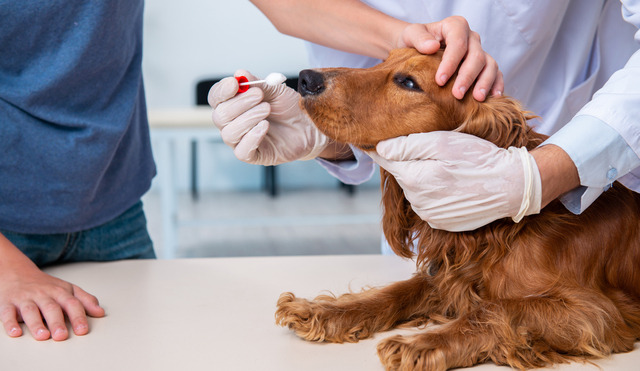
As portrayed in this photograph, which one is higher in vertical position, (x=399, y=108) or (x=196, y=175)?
(x=399, y=108)

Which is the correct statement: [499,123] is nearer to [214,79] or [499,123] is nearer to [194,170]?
[214,79]

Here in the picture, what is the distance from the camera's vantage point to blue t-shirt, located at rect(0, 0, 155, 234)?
53.4 inches

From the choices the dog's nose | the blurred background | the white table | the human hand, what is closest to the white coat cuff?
the human hand

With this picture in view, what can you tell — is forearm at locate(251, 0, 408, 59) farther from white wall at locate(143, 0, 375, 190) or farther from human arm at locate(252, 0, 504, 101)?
white wall at locate(143, 0, 375, 190)

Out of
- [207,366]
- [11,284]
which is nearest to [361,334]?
[207,366]

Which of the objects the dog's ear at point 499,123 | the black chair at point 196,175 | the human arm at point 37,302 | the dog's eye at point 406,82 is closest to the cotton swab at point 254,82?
the dog's eye at point 406,82

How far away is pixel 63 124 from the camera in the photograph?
1.40 meters

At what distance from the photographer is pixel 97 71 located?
57.0 inches

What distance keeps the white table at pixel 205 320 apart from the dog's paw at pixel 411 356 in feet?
0.11

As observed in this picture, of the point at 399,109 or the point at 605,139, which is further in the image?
the point at 399,109

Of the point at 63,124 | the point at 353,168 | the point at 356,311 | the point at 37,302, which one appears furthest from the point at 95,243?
the point at 356,311

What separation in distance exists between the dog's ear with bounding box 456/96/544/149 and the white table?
1.25 feet

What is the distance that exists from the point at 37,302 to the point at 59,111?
19.2 inches

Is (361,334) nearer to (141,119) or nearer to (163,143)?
(141,119)
